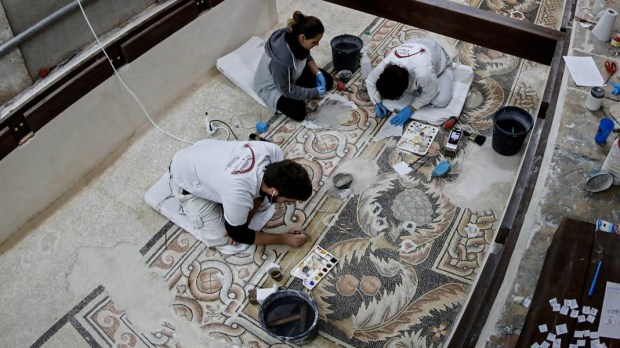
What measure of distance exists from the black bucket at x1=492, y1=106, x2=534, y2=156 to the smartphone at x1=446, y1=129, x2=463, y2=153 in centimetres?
19

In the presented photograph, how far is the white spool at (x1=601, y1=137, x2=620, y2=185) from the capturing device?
202 cm

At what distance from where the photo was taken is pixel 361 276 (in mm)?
2521

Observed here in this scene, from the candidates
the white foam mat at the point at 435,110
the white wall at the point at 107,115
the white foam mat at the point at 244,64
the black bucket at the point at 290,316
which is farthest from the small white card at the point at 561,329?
the white wall at the point at 107,115

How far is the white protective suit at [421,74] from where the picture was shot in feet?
10.3

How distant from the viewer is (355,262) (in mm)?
2576

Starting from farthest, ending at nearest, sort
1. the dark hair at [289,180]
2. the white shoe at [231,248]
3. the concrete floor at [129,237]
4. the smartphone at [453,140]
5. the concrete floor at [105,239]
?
the smartphone at [453,140] < the white shoe at [231,248] < the concrete floor at [105,239] < the dark hair at [289,180] < the concrete floor at [129,237]

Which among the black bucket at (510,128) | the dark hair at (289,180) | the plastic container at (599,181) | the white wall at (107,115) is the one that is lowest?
the black bucket at (510,128)

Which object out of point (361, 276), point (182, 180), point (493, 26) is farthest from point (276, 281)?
point (493, 26)

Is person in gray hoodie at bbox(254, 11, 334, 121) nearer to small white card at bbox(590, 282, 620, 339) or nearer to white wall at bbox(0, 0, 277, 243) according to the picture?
white wall at bbox(0, 0, 277, 243)

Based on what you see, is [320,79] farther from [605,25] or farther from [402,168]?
[605,25]

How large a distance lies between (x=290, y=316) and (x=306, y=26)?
5.11ft

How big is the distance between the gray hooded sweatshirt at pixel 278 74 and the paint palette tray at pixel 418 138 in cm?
60

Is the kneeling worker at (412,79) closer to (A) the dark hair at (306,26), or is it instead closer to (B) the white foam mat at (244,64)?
(A) the dark hair at (306,26)

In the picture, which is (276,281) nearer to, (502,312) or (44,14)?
(502,312)
